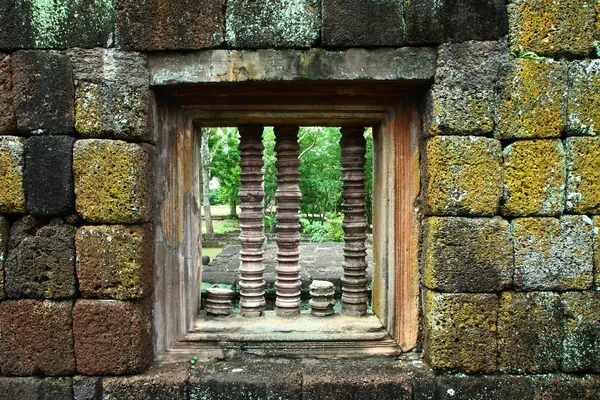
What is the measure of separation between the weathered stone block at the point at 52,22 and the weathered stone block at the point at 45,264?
1.11 m

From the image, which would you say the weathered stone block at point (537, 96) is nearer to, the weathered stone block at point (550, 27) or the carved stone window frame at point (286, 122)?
the weathered stone block at point (550, 27)

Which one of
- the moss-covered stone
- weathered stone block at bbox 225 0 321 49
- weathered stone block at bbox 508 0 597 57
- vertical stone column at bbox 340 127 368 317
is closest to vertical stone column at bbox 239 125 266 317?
vertical stone column at bbox 340 127 368 317

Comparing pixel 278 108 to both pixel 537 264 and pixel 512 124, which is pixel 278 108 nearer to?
pixel 512 124

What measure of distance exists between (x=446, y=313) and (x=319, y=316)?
1069 mm

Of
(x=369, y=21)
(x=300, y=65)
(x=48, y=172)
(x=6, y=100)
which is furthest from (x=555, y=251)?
(x=6, y=100)

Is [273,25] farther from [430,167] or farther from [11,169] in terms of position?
[11,169]

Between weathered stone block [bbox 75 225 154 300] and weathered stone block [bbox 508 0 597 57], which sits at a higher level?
weathered stone block [bbox 508 0 597 57]

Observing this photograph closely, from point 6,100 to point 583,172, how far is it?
360 cm

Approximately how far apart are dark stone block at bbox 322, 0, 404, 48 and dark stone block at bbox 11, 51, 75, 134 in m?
1.72

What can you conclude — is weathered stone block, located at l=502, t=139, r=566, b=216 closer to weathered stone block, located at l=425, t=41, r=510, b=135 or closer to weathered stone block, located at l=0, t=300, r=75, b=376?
weathered stone block, located at l=425, t=41, r=510, b=135

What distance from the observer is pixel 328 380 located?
3.06 meters

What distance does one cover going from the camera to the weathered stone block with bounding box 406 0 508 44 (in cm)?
294

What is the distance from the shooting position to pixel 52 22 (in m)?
2.96

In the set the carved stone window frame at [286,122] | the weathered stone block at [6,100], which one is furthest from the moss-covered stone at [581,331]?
the weathered stone block at [6,100]
